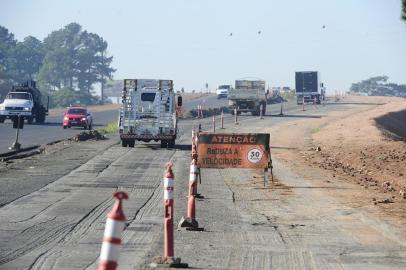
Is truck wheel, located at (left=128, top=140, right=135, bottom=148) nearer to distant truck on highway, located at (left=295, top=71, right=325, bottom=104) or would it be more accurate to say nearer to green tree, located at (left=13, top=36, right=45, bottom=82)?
distant truck on highway, located at (left=295, top=71, right=325, bottom=104)

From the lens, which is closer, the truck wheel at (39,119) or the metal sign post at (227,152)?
the metal sign post at (227,152)

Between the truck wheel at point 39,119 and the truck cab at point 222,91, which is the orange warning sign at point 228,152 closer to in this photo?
the truck wheel at point 39,119

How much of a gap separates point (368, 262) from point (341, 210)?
6283 mm

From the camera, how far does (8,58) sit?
517 ft

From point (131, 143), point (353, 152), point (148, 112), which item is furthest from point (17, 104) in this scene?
point (353, 152)

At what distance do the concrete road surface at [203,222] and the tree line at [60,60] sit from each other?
12493 cm

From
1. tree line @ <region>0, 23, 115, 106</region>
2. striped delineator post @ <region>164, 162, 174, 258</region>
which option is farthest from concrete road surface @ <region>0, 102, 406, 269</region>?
tree line @ <region>0, 23, 115, 106</region>

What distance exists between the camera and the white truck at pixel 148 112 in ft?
118

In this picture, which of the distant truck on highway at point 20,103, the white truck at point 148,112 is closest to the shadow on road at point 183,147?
the white truck at point 148,112

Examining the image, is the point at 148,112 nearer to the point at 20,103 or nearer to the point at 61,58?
the point at 20,103

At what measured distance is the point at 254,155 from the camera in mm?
21531

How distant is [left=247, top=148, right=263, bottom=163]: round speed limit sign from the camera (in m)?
21.5

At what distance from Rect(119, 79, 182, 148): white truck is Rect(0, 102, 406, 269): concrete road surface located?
8496 mm

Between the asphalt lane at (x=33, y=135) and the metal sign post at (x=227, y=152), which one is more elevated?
the metal sign post at (x=227, y=152)
